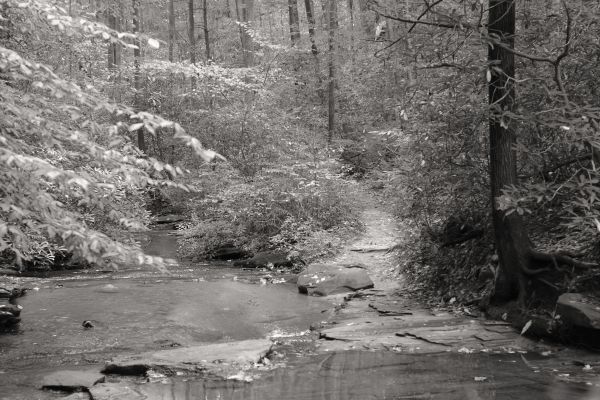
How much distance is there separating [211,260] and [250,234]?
1.39m

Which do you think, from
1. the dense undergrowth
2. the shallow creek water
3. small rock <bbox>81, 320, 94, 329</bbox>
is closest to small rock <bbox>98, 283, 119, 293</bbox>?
the shallow creek water

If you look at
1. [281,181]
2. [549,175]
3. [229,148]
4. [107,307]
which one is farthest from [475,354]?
[229,148]

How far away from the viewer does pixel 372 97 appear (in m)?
26.2

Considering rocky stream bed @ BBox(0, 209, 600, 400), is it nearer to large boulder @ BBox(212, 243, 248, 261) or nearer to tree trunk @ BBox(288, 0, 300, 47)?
large boulder @ BBox(212, 243, 248, 261)

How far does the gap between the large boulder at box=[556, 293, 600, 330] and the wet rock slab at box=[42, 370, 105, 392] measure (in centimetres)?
507

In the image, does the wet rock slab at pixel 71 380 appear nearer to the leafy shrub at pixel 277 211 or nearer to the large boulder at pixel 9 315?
the large boulder at pixel 9 315

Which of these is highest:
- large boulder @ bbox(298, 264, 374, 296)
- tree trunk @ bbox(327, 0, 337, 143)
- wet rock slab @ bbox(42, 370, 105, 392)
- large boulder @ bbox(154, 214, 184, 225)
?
tree trunk @ bbox(327, 0, 337, 143)

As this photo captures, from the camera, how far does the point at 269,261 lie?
15336 millimetres

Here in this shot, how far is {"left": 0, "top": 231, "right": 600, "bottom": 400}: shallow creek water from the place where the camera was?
17.5 ft

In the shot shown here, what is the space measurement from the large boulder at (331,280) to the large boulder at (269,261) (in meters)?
2.41

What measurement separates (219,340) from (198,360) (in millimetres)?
2046

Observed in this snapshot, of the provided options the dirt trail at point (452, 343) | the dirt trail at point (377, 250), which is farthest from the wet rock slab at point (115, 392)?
the dirt trail at point (377, 250)

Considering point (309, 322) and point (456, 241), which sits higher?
point (456, 241)

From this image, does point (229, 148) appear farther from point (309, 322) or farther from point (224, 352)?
point (224, 352)
